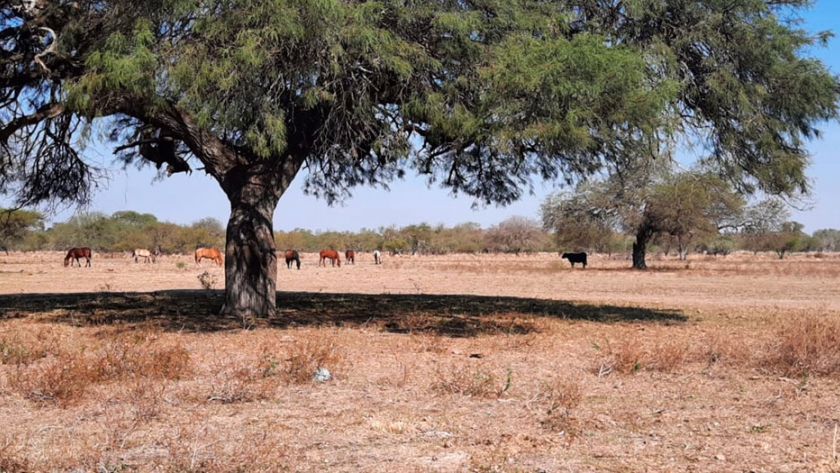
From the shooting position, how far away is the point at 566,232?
151ft

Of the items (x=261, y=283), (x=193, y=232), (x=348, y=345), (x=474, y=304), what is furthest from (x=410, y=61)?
(x=193, y=232)

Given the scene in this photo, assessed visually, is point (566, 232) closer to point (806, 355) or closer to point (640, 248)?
point (640, 248)

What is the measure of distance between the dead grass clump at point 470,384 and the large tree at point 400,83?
10.6ft

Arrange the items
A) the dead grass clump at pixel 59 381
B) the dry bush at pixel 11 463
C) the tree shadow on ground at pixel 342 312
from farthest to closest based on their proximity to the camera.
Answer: the tree shadow on ground at pixel 342 312 < the dead grass clump at pixel 59 381 < the dry bush at pixel 11 463

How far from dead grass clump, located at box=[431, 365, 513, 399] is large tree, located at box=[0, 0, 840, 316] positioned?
322cm

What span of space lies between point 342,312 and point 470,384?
7.92 m

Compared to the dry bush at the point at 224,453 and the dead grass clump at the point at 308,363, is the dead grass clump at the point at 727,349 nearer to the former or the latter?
the dead grass clump at the point at 308,363

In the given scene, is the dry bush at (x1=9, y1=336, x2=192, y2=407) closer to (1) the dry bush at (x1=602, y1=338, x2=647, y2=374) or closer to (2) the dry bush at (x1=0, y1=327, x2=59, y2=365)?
(2) the dry bush at (x1=0, y1=327, x2=59, y2=365)

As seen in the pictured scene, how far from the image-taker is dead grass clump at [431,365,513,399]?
6.89m

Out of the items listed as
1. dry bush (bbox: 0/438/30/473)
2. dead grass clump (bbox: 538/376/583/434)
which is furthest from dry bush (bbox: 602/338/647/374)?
dry bush (bbox: 0/438/30/473)

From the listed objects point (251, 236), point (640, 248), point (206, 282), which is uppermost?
point (640, 248)

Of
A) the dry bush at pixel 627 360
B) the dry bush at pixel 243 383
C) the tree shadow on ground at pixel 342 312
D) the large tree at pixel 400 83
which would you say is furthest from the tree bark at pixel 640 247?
the dry bush at pixel 243 383

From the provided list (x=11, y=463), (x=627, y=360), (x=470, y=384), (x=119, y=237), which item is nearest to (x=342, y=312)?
(x=627, y=360)

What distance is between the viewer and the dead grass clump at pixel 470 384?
6.89m
